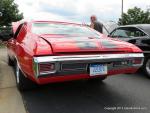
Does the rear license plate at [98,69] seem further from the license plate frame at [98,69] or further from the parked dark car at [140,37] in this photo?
the parked dark car at [140,37]

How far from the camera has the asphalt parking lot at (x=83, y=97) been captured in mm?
4680

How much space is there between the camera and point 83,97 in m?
5.29

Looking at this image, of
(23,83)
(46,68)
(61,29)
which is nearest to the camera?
(46,68)

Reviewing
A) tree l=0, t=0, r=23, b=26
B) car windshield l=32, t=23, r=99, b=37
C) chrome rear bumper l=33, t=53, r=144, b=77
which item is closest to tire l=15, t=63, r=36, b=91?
car windshield l=32, t=23, r=99, b=37

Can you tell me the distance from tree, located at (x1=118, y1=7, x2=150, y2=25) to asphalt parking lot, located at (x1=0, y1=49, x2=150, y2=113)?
29.2 meters

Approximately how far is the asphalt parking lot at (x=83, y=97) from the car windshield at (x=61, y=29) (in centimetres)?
108

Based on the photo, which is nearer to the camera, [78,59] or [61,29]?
[78,59]

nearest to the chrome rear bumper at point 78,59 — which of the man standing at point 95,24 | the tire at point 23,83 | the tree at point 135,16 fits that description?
the tire at point 23,83

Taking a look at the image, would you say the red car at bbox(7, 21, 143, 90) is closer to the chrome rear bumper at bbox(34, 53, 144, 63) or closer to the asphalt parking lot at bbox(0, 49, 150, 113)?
the chrome rear bumper at bbox(34, 53, 144, 63)

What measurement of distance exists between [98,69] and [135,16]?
110 ft

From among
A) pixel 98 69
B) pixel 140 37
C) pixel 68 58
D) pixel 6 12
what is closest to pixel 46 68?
pixel 68 58

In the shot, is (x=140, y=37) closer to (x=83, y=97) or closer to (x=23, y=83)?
(x=83, y=97)

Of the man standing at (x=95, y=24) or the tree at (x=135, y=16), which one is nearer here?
the man standing at (x=95, y=24)

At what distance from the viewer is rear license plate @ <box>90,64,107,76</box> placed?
461cm
